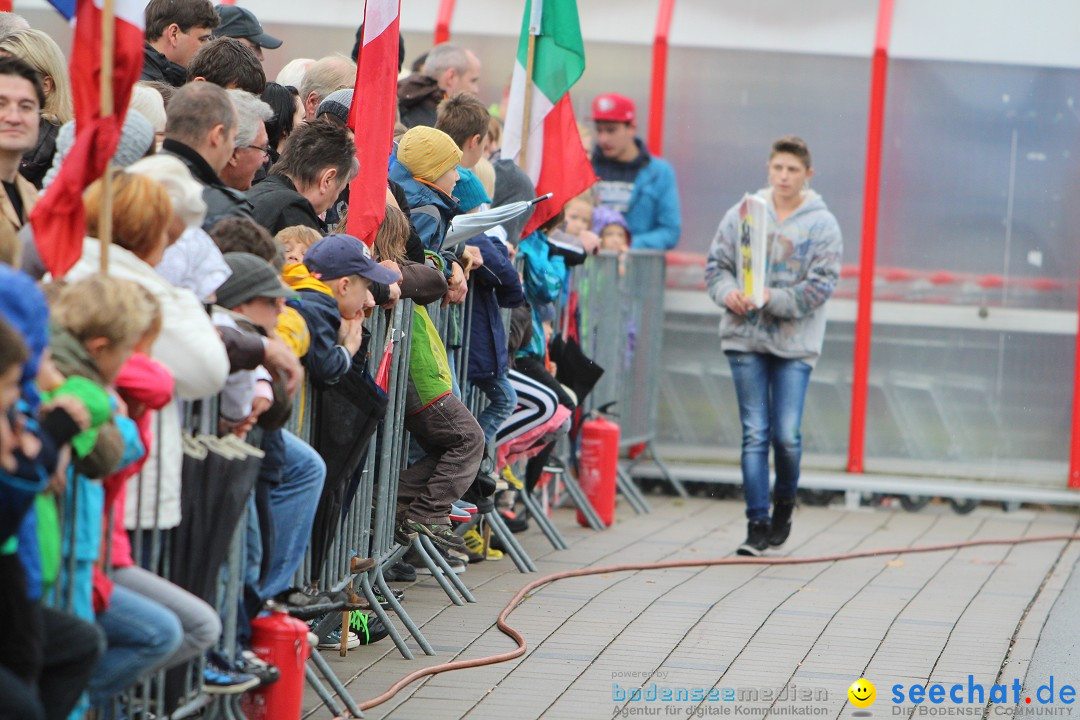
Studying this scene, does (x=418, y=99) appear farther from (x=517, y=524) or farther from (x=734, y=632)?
(x=734, y=632)

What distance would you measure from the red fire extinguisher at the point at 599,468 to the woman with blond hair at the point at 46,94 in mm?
4825

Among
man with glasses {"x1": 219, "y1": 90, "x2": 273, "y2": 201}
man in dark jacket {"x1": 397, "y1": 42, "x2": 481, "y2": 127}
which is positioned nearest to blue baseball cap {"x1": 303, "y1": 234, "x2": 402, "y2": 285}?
man with glasses {"x1": 219, "y1": 90, "x2": 273, "y2": 201}

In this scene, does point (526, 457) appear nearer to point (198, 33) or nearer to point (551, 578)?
point (551, 578)

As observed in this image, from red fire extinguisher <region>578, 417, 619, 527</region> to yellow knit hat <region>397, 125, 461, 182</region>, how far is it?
10.9ft

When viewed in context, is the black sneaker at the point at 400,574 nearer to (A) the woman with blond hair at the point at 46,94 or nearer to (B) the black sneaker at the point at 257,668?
(A) the woman with blond hair at the point at 46,94

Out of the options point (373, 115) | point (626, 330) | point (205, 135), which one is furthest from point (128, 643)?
point (626, 330)

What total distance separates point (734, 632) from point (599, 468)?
3.27 meters

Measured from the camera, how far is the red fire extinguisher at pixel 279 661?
5031mm

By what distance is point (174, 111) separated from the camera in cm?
532

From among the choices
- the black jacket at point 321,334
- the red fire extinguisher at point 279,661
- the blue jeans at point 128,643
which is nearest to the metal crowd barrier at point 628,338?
the black jacket at point 321,334

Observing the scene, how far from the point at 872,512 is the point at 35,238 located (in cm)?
828

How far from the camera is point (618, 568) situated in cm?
873

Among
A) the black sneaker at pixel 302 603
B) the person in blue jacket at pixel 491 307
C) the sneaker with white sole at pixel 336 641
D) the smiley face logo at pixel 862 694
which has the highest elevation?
the person in blue jacket at pixel 491 307

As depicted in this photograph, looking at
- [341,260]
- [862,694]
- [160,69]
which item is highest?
[160,69]
